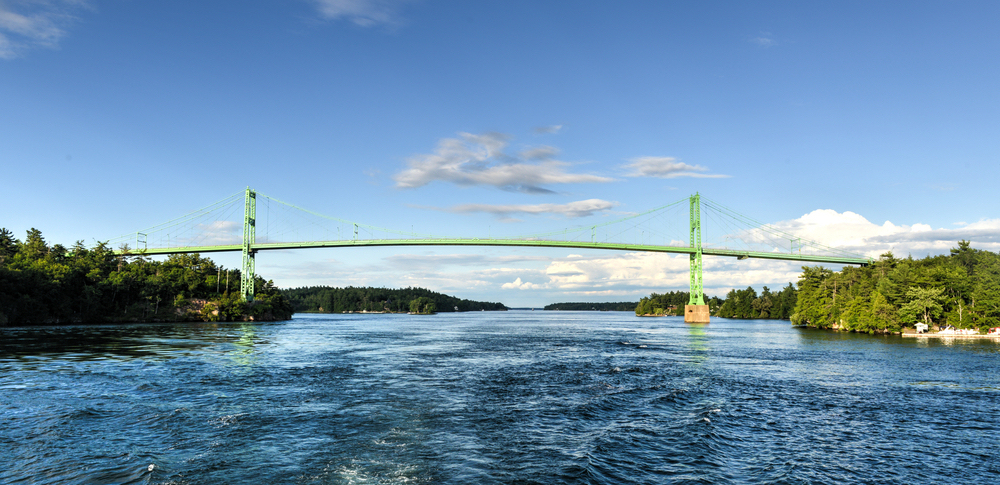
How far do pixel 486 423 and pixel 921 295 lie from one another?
6393 centimetres

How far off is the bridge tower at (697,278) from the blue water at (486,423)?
208 ft

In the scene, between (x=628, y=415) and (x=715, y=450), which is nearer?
(x=715, y=450)

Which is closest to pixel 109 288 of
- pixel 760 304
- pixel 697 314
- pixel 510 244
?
pixel 510 244

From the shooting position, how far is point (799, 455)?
1190cm

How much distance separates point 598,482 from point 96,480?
9479mm

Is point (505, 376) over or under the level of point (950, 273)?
under

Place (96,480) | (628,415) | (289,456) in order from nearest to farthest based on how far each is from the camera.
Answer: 1. (96,480)
2. (289,456)
3. (628,415)

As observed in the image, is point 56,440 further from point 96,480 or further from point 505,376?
point 505,376

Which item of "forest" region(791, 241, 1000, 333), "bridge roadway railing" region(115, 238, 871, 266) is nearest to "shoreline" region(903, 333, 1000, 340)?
"forest" region(791, 241, 1000, 333)

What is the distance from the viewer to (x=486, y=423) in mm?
14211

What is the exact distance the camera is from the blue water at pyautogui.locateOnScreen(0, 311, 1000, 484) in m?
10.5

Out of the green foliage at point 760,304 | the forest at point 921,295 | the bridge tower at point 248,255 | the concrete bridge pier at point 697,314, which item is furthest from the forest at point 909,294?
the bridge tower at point 248,255

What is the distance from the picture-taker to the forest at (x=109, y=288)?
2480 inches

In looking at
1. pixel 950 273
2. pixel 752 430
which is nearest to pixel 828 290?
pixel 950 273
